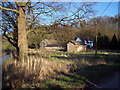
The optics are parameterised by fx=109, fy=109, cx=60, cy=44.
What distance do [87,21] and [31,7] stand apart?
19.3ft

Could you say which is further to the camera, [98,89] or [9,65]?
[9,65]

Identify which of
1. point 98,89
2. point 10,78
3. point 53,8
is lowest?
point 98,89

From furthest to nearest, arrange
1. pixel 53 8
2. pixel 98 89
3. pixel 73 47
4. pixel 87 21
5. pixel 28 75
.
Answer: pixel 73 47 → pixel 87 21 → pixel 53 8 → pixel 28 75 → pixel 98 89

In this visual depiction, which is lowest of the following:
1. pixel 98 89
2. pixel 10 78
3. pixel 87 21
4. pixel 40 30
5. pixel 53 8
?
pixel 98 89

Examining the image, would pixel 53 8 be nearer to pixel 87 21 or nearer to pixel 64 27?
pixel 64 27

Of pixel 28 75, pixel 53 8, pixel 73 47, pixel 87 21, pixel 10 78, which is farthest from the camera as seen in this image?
pixel 73 47

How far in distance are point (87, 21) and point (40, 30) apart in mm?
4982

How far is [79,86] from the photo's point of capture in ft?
13.4

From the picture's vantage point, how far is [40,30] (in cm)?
1141

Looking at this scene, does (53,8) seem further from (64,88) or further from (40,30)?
(64,88)

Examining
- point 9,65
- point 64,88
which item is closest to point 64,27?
point 9,65

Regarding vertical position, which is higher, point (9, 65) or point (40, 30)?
point (40, 30)

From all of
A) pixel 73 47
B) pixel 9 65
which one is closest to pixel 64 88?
pixel 9 65

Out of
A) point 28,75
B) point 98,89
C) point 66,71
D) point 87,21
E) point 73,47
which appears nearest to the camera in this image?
point 98,89
